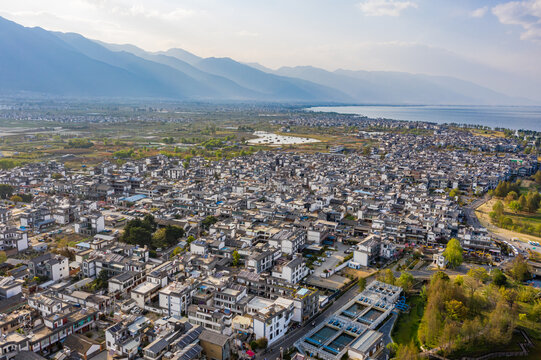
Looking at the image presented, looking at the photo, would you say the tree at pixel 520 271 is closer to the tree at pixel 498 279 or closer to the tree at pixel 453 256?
the tree at pixel 498 279

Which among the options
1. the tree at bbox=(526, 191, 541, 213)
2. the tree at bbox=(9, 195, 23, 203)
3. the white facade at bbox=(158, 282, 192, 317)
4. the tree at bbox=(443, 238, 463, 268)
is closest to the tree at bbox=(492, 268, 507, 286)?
the tree at bbox=(443, 238, 463, 268)

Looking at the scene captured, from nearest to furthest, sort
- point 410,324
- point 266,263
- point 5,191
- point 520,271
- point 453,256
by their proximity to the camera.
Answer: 1. point 410,324
2. point 520,271
3. point 266,263
4. point 453,256
5. point 5,191

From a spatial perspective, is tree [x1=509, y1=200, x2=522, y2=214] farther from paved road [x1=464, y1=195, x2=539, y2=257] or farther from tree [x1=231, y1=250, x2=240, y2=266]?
tree [x1=231, y1=250, x2=240, y2=266]

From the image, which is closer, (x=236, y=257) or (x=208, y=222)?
(x=236, y=257)

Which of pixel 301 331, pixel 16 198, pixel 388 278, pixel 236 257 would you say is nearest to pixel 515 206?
pixel 388 278

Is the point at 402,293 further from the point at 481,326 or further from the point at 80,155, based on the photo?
the point at 80,155

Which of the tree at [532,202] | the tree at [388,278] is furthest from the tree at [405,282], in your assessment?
the tree at [532,202]

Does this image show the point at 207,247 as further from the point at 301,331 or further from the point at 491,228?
the point at 491,228
